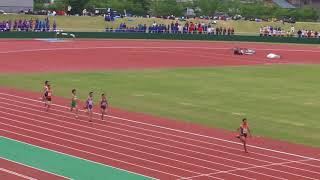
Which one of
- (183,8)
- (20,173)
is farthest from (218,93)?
(183,8)

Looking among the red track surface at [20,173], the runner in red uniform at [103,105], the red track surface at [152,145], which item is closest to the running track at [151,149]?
the red track surface at [152,145]

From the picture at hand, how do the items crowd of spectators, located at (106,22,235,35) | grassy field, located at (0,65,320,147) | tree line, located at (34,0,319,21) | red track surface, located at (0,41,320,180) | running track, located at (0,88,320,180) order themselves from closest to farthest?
running track, located at (0,88,320,180) < red track surface, located at (0,41,320,180) < grassy field, located at (0,65,320,147) < crowd of spectators, located at (106,22,235,35) < tree line, located at (34,0,319,21)

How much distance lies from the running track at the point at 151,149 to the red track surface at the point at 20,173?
215 cm

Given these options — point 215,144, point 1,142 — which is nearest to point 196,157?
point 215,144

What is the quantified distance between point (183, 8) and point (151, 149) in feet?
288

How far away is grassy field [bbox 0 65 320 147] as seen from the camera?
26.2 m

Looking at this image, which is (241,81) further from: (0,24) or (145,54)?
(0,24)

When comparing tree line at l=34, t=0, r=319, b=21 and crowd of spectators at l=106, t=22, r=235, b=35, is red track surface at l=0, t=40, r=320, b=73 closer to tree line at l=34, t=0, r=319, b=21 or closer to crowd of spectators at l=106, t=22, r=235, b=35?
crowd of spectators at l=106, t=22, r=235, b=35

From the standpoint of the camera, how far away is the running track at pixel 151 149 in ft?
60.4

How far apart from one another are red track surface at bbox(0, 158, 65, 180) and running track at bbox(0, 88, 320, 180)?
2154 mm

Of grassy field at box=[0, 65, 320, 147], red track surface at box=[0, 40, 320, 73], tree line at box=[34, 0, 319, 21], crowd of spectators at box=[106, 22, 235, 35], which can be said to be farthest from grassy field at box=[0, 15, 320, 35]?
grassy field at box=[0, 65, 320, 147]

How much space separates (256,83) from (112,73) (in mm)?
9073

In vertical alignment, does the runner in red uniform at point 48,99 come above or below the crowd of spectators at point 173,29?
below

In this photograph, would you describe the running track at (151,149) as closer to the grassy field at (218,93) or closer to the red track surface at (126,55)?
the grassy field at (218,93)
